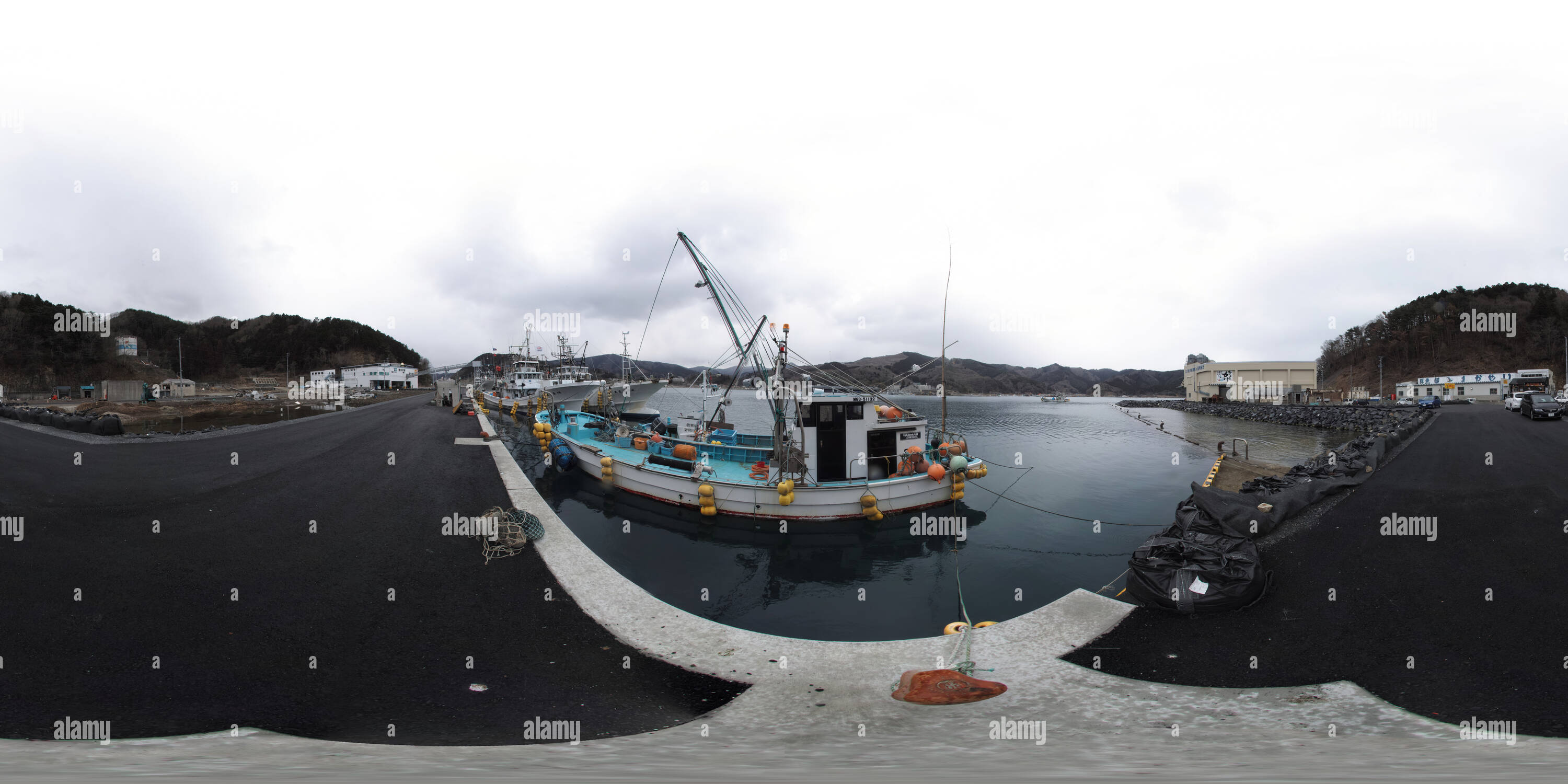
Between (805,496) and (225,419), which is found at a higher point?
(225,419)

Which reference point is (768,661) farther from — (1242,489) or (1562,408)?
(1562,408)

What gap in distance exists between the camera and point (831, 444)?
13.2 m

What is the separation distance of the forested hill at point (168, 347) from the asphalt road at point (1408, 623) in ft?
288

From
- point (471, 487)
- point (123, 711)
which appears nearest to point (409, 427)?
point (471, 487)

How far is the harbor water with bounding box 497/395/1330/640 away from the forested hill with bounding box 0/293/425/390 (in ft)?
224

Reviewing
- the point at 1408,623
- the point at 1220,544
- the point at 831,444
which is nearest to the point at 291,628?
the point at 831,444

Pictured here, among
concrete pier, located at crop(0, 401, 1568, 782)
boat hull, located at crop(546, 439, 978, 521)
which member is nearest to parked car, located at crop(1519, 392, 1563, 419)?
boat hull, located at crop(546, 439, 978, 521)

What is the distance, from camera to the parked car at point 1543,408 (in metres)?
21.6

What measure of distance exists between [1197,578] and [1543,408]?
32632mm

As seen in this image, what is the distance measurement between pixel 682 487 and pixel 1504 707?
13.3 meters

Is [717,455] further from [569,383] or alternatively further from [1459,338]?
[1459,338]

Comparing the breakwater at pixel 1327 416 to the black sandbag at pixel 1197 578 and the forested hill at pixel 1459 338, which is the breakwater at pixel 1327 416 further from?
the forested hill at pixel 1459 338

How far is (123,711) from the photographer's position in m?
3.87

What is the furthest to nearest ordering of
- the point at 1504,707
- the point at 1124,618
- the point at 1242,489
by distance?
the point at 1242,489
the point at 1124,618
the point at 1504,707
